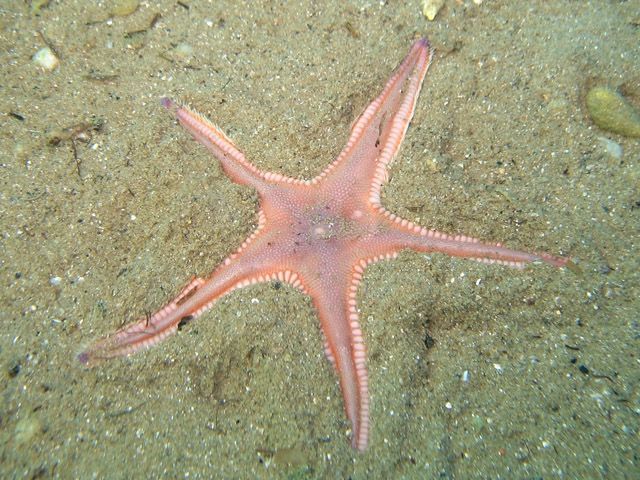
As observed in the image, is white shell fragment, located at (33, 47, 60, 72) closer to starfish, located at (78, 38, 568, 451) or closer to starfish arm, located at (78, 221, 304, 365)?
starfish, located at (78, 38, 568, 451)

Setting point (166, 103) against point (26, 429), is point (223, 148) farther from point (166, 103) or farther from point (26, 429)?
point (26, 429)

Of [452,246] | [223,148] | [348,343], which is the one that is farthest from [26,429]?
[452,246]

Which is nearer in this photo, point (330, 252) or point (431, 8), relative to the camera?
point (330, 252)

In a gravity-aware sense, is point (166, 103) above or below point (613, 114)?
below

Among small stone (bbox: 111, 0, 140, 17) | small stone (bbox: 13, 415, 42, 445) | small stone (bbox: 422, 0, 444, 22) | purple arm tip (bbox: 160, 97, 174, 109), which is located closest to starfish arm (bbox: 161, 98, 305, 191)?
purple arm tip (bbox: 160, 97, 174, 109)

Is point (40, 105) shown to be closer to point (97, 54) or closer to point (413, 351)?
point (97, 54)

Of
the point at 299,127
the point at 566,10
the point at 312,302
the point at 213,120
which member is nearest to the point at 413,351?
the point at 312,302

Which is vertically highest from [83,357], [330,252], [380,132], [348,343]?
[380,132]
